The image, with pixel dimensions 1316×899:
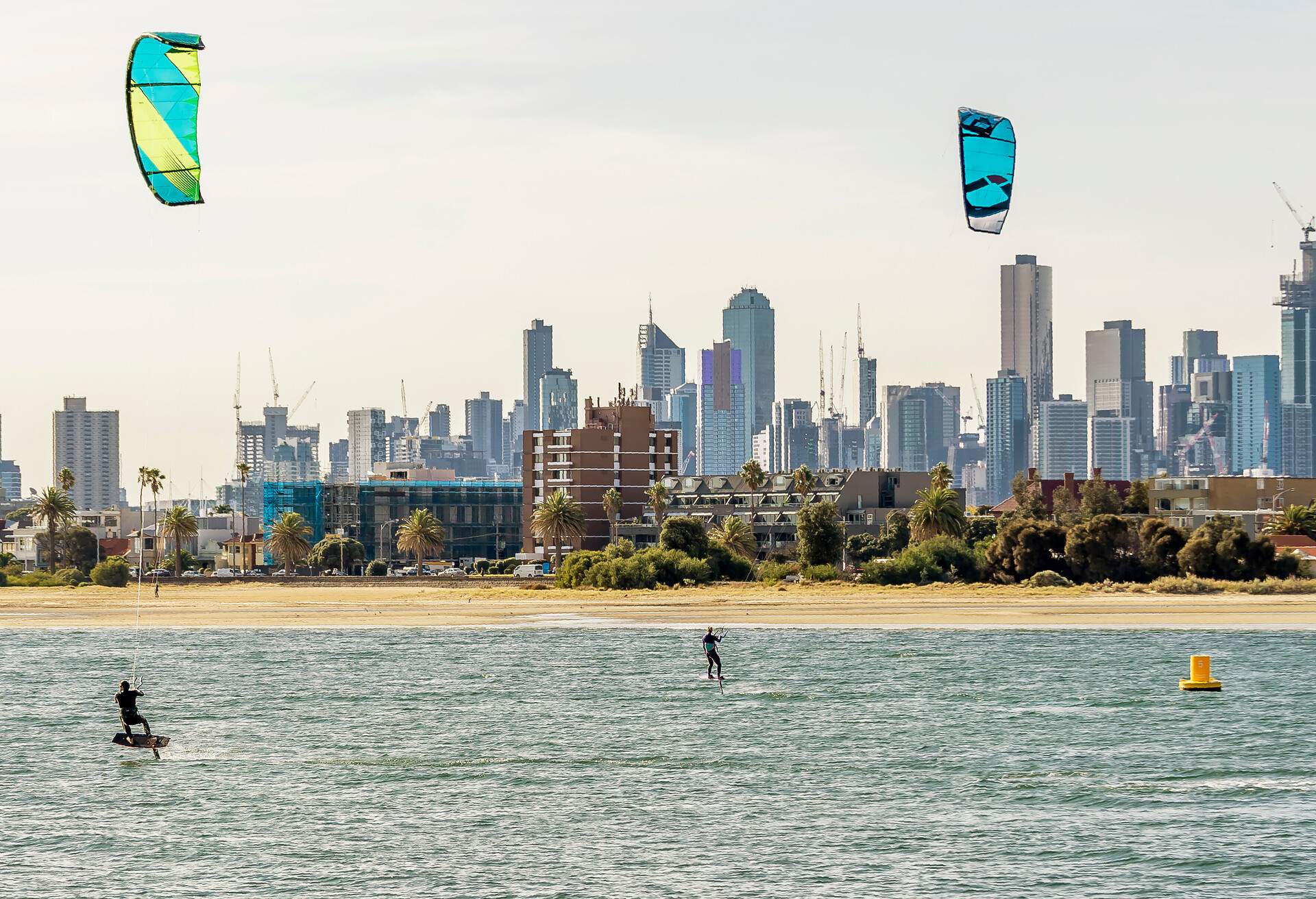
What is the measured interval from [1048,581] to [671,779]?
76371mm

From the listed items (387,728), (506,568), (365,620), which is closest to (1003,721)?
(387,728)

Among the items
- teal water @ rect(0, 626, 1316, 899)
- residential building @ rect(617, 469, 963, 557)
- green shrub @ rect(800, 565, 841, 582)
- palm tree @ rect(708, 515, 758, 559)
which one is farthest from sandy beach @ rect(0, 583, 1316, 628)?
residential building @ rect(617, 469, 963, 557)

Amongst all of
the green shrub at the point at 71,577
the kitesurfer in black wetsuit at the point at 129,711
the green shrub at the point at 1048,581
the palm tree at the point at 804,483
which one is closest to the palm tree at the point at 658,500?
the palm tree at the point at 804,483

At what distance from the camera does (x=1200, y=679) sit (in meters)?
68.1

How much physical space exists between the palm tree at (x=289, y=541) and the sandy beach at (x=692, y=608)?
166 ft

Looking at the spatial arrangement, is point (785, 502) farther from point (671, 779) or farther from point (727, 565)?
point (671, 779)

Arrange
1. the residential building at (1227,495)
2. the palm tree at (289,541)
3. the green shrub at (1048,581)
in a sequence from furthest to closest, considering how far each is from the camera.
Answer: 1. the palm tree at (289,541)
2. the residential building at (1227,495)
3. the green shrub at (1048,581)

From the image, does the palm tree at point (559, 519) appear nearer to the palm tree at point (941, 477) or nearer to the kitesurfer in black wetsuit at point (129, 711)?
the palm tree at point (941, 477)

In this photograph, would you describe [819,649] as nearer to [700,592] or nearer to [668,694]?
[668,694]

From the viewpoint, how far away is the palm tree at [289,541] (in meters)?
184

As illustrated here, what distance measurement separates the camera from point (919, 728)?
5775 centimetres

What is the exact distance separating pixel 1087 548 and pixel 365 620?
155 ft

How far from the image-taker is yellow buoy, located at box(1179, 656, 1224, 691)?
67.2 meters

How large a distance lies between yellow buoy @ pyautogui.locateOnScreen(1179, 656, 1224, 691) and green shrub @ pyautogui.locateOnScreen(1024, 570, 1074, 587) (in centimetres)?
5040
